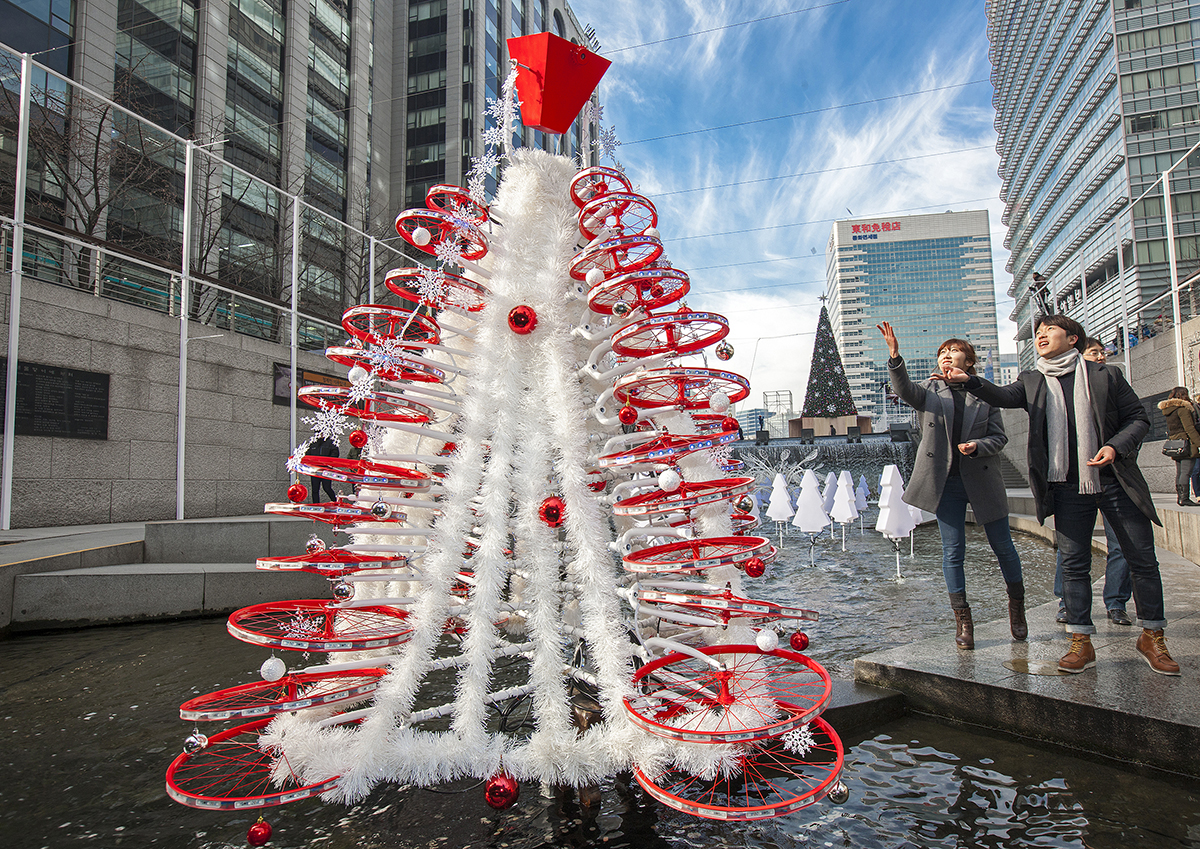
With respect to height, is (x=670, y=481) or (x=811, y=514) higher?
(x=670, y=481)

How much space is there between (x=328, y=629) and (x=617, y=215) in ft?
7.60

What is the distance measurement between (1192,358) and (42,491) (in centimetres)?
1737

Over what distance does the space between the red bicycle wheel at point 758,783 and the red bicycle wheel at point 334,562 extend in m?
1.36

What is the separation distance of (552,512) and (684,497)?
21.2 inches

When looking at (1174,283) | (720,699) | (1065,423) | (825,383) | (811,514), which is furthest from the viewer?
(825,383)

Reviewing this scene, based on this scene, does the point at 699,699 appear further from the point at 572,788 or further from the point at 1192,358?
the point at 1192,358

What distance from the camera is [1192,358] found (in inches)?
390

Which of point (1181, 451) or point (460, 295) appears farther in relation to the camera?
point (1181, 451)

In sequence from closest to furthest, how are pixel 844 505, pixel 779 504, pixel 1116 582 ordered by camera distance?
1. pixel 1116 582
2. pixel 844 505
3. pixel 779 504

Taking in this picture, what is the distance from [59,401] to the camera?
Answer: 834cm

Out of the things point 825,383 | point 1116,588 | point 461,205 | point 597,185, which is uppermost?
point 825,383

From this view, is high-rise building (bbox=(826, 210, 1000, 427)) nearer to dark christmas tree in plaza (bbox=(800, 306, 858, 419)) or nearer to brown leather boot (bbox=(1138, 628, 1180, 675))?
dark christmas tree in plaza (bbox=(800, 306, 858, 419))

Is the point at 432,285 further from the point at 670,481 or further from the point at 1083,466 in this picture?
the point at 1083,466

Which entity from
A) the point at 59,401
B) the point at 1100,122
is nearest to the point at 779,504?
the point at 59,401
